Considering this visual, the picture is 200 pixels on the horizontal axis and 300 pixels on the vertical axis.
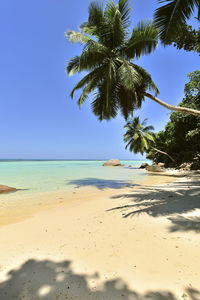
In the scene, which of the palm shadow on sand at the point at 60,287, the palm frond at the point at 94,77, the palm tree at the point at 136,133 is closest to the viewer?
the palm shadow on sand at the point at 60,287

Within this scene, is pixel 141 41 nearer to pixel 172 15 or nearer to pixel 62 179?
pixel 172 15

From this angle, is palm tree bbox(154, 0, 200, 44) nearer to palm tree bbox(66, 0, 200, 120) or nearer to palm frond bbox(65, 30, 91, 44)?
palm tree bbox(66, 0, 200, 120)

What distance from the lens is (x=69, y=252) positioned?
2.41m

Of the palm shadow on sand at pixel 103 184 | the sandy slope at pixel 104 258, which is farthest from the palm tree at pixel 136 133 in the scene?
the sandy slope at pixel 104 258

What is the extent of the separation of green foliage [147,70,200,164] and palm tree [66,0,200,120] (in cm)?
994

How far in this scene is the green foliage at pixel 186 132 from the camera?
15955 mm

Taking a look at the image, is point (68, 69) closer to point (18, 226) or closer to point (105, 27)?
point (105, 27)

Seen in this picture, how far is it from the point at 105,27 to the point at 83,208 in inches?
375

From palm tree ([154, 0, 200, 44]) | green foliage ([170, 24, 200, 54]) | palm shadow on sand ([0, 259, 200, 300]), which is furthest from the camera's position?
green foliage ([170, 24, 200, 54])

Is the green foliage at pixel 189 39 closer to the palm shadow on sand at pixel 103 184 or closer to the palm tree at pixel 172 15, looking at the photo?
the palm tree at pixel 172 15

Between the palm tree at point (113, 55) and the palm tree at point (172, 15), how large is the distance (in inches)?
81.6

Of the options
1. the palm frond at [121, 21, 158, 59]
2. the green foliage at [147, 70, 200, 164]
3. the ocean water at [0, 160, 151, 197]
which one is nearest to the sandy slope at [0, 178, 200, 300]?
the ocean water at [0, 160, 151, 197]

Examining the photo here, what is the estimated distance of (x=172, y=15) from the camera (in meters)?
4.64

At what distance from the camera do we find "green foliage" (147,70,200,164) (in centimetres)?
1595
